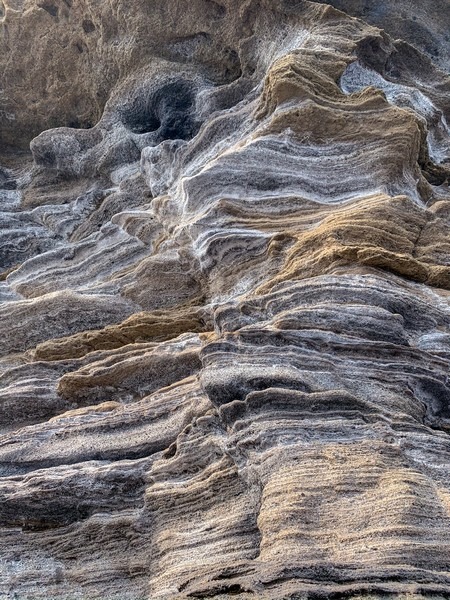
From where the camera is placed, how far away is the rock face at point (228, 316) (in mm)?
6664

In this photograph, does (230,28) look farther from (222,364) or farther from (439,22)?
(222,364)

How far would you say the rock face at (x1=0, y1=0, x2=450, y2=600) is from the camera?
666 centimetres

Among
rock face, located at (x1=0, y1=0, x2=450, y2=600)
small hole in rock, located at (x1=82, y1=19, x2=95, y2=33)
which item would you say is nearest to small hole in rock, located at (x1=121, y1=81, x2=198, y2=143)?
rock face, located at (x1=0, y1=0, x2=450, y2=600)

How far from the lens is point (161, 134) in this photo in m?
16.1

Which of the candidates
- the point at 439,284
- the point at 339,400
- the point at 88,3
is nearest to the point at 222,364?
the point at 339,400

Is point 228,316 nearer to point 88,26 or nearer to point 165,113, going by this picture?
point 165,113

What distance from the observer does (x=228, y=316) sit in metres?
9.23

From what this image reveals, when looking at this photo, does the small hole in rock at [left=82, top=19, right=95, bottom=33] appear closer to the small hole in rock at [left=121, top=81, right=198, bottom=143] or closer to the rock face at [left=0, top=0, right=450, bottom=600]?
the rock face at [left=0, top=0, right=450, bottom=600]

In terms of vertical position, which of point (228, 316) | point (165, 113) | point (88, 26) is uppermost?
point (88, 26)

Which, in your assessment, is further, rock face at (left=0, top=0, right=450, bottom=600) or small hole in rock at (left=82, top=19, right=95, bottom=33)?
small hole in rock at (left=82, top=19, right=95, bottom=33)

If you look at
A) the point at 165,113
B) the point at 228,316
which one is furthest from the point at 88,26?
the point at 228,316

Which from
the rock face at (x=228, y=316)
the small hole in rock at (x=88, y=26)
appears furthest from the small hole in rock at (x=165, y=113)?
the small hole in rock at (x=88, y=26)

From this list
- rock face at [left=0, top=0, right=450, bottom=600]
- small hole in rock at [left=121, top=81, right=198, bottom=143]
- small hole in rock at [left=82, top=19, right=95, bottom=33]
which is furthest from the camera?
small hole in rock at [left=82, top=19, right=95, bottom=33]

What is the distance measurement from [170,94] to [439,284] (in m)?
9.58
